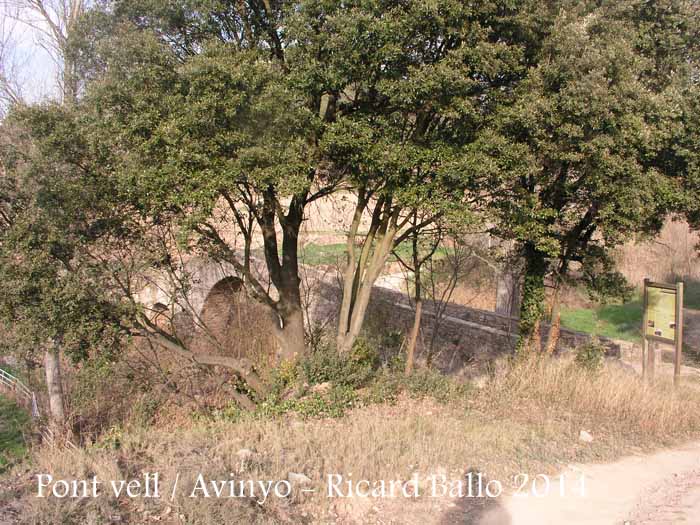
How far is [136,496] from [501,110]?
554cm

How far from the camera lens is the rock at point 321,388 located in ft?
25.1

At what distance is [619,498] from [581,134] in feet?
12.6

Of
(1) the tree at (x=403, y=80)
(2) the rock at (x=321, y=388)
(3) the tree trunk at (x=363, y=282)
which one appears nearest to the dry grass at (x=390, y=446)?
(2) the rock at (x=321, y=388)

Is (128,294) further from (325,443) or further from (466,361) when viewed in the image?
(466,361)

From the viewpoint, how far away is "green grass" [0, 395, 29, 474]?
367 inches

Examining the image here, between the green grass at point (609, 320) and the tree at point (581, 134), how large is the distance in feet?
25.3

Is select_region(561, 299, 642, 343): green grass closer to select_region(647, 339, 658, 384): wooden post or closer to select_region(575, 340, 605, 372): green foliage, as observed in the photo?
select_region(575, 340, 605, 372): green foliage

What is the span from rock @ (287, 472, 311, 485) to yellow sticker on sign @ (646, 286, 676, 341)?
18.1 feet

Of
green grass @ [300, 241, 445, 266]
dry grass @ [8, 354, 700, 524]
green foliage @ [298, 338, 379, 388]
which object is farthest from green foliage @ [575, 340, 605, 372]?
green grass @ [300, 241, 445, 266]

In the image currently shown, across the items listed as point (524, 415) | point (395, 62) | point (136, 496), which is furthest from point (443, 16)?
point (136, 496)

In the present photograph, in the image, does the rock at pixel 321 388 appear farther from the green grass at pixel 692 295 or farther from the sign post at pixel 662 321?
the green grass at pixel 692 295

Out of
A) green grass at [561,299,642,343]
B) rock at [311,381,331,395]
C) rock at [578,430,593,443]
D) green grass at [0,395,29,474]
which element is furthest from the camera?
green grass at [561,299,642,343]

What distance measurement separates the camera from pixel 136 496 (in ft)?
14.7

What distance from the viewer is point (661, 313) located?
26.5 feet
